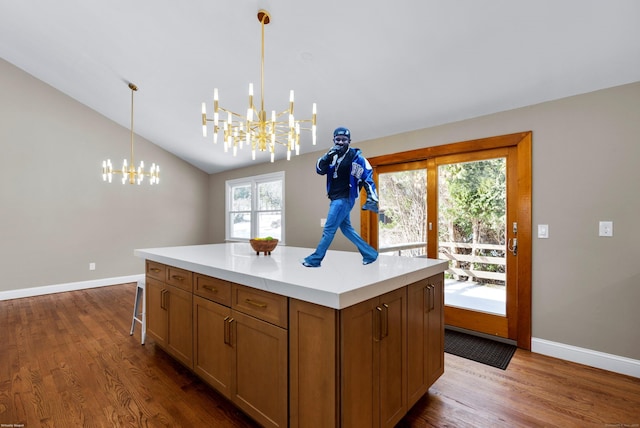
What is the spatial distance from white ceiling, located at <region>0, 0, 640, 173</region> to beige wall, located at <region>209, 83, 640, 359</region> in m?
0.19

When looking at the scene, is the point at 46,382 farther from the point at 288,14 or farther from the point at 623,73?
the point at 623,73

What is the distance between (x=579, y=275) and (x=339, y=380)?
2337 mm

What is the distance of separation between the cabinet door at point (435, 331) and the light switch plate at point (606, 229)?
1.42 m

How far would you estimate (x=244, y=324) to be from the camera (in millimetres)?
1576

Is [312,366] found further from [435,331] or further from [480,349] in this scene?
[480,349]

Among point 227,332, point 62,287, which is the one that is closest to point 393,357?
point 227,332

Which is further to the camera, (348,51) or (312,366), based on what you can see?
(348,51)

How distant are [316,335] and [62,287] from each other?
5.23m

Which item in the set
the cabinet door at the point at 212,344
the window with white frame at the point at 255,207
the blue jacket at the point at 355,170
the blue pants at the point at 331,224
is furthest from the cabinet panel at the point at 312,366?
the window with white frame at the point at 255,207

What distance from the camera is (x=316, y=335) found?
4.04 feet

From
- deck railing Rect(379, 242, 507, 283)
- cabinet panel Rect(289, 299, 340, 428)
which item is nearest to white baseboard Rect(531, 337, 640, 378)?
deck railing Rect(379, 242, 507, 283)

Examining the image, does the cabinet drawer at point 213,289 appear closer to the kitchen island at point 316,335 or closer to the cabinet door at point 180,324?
the kitchen island at point 316,335

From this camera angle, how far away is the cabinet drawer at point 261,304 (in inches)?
53.9

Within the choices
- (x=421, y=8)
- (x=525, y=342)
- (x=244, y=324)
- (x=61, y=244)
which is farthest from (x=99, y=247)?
(x=525, y=342)
